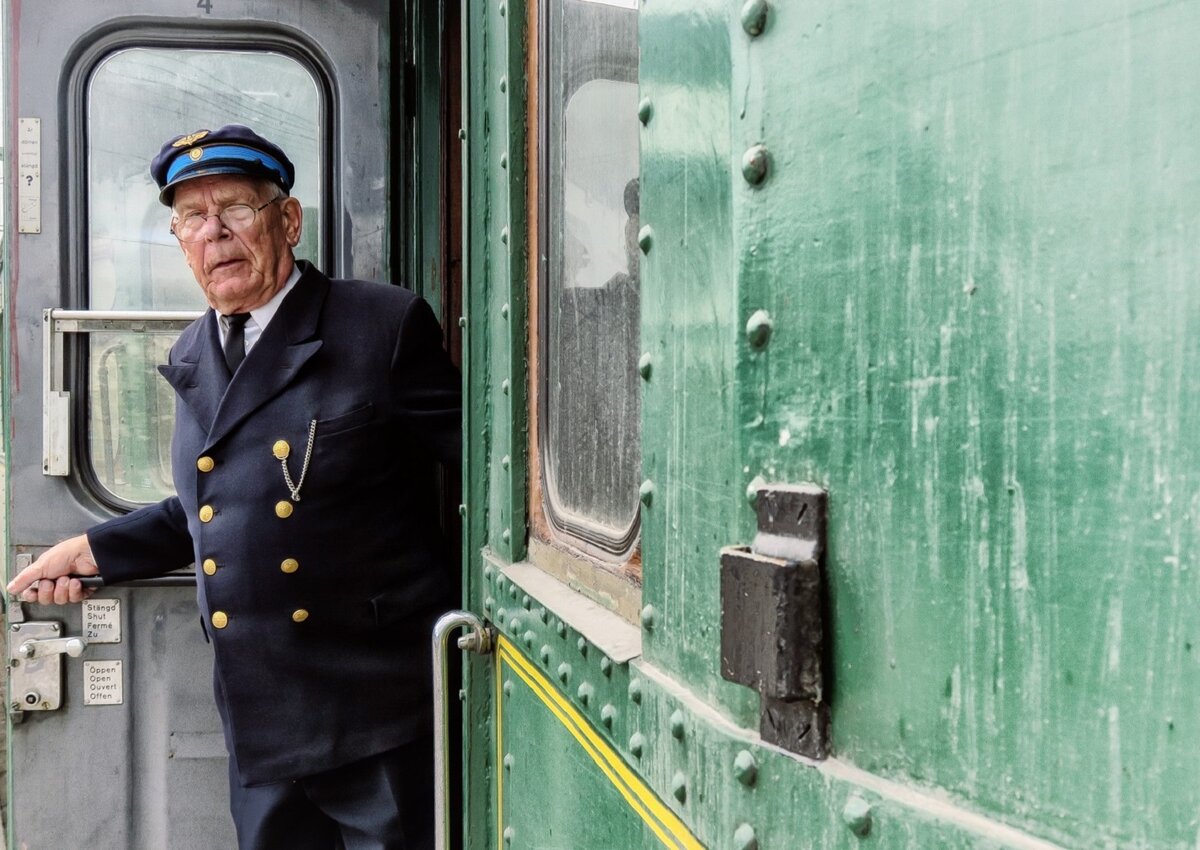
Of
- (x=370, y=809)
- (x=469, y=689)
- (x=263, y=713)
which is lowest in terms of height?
(x=370, y=809)

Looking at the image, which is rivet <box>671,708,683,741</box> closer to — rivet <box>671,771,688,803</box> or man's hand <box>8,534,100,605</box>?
rivet <box>671,771,688,803</box>

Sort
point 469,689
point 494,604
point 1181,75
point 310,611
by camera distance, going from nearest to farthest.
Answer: point 1181,75 < point 494,604 < point 469,689 < point 310,611

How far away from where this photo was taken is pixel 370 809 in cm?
210

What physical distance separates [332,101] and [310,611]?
116 centimetres

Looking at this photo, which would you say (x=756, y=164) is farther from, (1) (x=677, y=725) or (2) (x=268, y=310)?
(2) (x=268, y=310)

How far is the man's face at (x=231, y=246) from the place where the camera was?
6.79 ft

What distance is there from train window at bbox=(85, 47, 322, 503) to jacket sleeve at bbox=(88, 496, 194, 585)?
0.14 metres

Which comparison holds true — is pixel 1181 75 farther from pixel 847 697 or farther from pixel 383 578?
pixel 383 578

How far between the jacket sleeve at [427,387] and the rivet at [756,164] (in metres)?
1.48

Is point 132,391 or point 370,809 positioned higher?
point 132,391

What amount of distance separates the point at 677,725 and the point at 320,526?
4.64ft

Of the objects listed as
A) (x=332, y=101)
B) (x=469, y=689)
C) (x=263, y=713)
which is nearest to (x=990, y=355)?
Answer: (x=469, y=689)

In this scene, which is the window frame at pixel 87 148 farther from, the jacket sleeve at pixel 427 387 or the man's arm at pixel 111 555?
the jacket sleeve at pixel 427 387

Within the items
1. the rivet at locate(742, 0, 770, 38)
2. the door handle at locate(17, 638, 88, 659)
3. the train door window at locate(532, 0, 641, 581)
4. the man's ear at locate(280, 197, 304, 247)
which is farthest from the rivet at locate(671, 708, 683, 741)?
the door handle at locate(17, 638, 88, 659)
